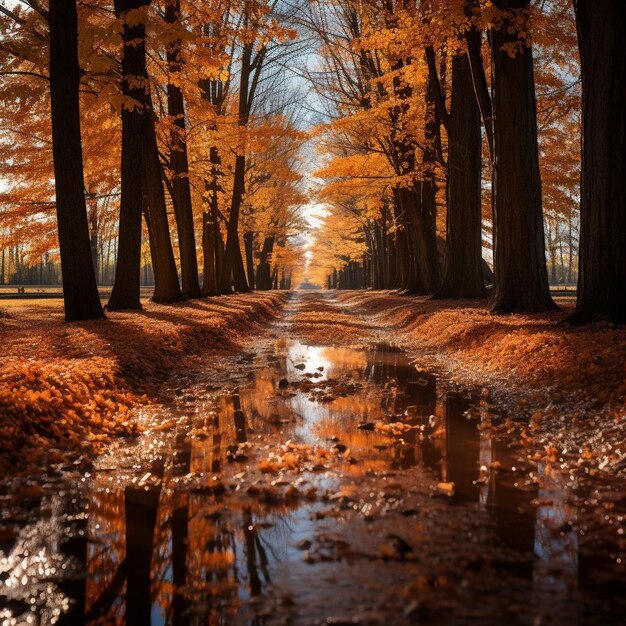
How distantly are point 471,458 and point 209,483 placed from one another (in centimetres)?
186

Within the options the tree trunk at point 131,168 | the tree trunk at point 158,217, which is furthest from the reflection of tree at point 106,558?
the tree trunk at point 158,217

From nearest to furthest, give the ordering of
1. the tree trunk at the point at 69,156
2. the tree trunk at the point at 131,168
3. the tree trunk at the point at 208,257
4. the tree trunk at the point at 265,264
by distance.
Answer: the tree trunk at the point at 69,156
the tree trunk at the point at 131,168
the tree trunk at the point at 208,257
the tree trunk at the point at 265,264

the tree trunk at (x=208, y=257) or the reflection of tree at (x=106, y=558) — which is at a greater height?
the tree trunk at (x=208, y=257)

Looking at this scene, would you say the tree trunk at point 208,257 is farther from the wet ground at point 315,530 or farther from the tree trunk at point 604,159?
the wet ground at point 315,530

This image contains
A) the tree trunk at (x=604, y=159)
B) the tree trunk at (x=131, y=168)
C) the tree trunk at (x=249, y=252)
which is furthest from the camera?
the tree trunk at (x=249, y=252)

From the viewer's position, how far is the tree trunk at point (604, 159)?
755cm

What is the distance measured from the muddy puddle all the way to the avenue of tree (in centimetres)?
512

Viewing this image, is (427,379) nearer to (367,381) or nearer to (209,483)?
(367,381)

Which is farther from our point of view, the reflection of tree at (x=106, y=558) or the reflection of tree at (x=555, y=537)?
the reflection of tree at (x=555, y=537)

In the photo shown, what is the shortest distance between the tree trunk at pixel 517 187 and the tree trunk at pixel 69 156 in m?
7.65

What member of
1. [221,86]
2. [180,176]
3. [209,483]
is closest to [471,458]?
[209,483]

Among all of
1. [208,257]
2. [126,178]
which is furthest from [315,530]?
[208,257]

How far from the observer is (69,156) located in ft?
32.7

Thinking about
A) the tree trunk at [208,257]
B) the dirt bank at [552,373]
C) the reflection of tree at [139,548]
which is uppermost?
the tree trunk at [208,257]
